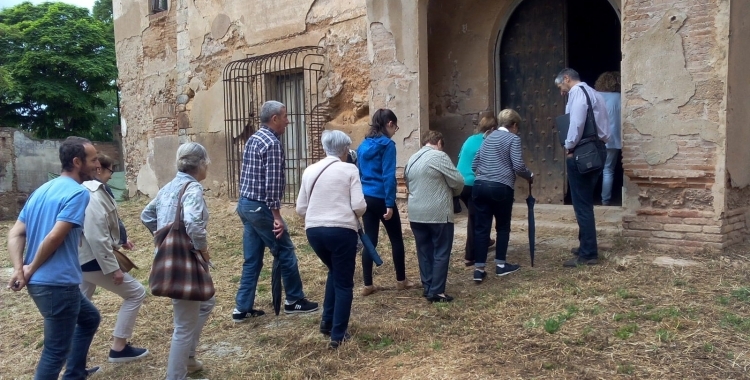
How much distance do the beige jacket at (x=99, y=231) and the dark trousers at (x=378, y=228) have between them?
207cm

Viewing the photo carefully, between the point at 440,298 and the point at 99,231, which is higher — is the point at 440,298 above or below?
below

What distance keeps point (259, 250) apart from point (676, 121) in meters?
4.09

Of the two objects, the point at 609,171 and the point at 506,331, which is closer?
the point at 506,331

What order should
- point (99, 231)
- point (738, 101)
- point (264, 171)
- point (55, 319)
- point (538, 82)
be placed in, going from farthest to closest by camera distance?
point (538, 82)
point (738, 101)
point (264, 171)
point (99, 231)
point (55, 319)

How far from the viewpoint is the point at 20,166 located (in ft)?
61.6

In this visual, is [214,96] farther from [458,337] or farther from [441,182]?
[458,337]

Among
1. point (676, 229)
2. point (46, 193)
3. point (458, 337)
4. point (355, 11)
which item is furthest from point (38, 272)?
point (355, 11)

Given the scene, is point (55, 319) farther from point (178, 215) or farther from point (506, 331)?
point (506, 331)

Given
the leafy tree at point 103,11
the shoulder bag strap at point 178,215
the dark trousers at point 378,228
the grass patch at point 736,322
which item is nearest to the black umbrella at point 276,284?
the dark trousers at point 378,228

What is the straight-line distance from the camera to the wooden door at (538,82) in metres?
8.62

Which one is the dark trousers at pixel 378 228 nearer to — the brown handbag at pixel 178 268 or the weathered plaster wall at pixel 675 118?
the brown handbag at pixel 178 268

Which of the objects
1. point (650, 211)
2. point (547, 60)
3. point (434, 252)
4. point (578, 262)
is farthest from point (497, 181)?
point (547, 60)

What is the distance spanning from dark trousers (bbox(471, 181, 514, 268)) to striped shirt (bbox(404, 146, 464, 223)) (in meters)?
0.55

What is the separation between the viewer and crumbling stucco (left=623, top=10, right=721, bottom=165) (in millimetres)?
6125
